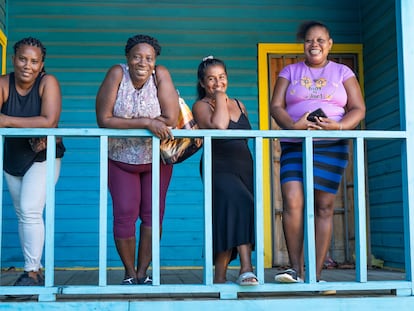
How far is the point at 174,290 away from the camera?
2.98 meters

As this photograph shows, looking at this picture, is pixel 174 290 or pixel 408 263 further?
pixel 408 263

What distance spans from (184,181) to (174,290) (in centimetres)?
259

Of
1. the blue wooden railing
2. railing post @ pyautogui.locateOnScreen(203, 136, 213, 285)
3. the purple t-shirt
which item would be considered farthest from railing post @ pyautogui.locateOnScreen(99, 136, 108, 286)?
the purple t-shirt

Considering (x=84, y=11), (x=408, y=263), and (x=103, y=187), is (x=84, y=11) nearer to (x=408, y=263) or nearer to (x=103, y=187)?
(x=103, y=187)

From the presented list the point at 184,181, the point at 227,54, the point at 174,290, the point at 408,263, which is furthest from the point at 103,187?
the point at 227,54

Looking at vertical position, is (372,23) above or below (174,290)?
above

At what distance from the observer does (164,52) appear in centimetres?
561

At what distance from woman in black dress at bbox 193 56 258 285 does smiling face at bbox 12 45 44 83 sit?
884mm

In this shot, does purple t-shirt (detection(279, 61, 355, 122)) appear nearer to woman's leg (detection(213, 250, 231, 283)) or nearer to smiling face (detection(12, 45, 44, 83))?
woman's leg (detection(213, 250, 231, 283))

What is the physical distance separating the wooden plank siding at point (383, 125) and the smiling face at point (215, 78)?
217 centimetres

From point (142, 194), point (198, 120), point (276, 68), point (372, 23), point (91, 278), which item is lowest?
point (91, 278)

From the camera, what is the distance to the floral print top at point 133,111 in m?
3.17

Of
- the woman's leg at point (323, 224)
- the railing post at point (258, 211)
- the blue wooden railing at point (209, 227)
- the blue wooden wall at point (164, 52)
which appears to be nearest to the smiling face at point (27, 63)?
the blue wooden railing at point (209, 227)

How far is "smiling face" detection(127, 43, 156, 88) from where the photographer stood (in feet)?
10.3
